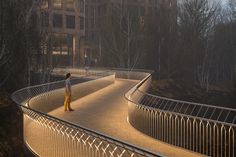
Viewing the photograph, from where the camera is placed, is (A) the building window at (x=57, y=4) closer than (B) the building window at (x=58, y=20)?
No

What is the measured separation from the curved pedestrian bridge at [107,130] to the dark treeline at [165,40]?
30.1 meters

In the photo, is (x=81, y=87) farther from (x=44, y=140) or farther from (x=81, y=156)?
(x=81, y=156)

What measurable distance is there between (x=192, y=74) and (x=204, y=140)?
4769 centimetres

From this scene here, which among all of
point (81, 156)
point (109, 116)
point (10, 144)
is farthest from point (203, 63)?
point (81, 156)

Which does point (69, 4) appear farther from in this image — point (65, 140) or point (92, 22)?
point (65, 140)

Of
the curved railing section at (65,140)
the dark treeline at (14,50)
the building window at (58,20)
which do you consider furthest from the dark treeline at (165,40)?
Result: the curved railing section at (65,140)

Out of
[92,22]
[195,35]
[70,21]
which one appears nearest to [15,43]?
[195,35]

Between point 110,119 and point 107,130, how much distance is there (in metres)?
2.34

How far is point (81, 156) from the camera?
394 inches

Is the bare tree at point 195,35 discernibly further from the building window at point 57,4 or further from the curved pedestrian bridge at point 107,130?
the curved pedestrian bridge at point 107,130

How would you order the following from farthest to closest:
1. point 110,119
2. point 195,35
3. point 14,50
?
point 195,35 < point 14,50 < point 110,119

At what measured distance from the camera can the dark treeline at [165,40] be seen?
52.5 metres

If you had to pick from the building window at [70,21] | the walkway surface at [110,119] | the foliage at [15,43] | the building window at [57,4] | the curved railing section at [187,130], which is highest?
the building window at [57,4]

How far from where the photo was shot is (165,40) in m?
56.1
